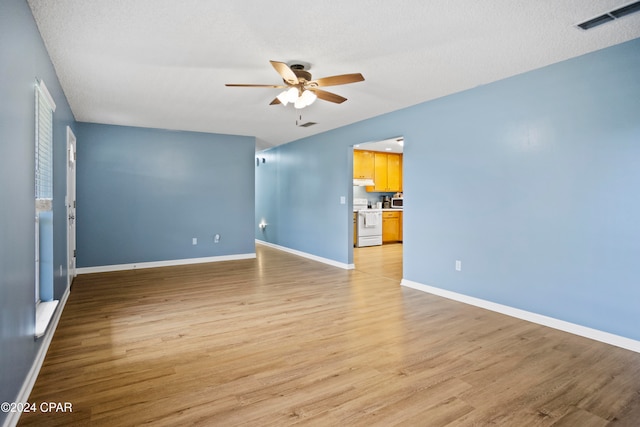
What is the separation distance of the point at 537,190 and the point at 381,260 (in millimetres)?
3615

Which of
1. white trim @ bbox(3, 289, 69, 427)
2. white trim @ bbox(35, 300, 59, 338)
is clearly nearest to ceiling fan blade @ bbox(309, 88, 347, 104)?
white trim @ bbox(35, 300, 59, 338)

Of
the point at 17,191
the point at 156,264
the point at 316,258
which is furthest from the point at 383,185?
the point at 17,191

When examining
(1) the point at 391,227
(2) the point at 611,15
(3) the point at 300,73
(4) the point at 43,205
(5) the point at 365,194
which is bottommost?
(1) the point at 391,227

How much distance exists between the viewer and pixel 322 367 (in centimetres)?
245

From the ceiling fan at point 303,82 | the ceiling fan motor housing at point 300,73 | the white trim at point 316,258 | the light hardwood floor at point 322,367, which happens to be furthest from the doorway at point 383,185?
the ceiling fan motor housing at point 300,73

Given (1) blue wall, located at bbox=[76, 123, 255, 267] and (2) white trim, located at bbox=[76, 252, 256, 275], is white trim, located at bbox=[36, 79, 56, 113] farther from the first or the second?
(2) white trim, located at bbox=[76, 252, 256, 275]

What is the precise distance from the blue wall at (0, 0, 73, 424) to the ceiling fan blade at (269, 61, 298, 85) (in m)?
1.55

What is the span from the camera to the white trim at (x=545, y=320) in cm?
278

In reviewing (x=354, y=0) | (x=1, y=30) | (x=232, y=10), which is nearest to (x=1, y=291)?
(x=1, y=30)

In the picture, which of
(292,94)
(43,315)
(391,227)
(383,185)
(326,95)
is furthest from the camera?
(391,227)

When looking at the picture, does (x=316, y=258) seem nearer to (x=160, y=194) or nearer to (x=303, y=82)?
(x=160, y=194)

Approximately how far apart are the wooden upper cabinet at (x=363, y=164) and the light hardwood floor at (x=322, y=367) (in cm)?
475

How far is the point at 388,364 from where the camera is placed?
248 cm

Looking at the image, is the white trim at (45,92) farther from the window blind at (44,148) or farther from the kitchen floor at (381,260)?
the kitchen floor at (381,260)
